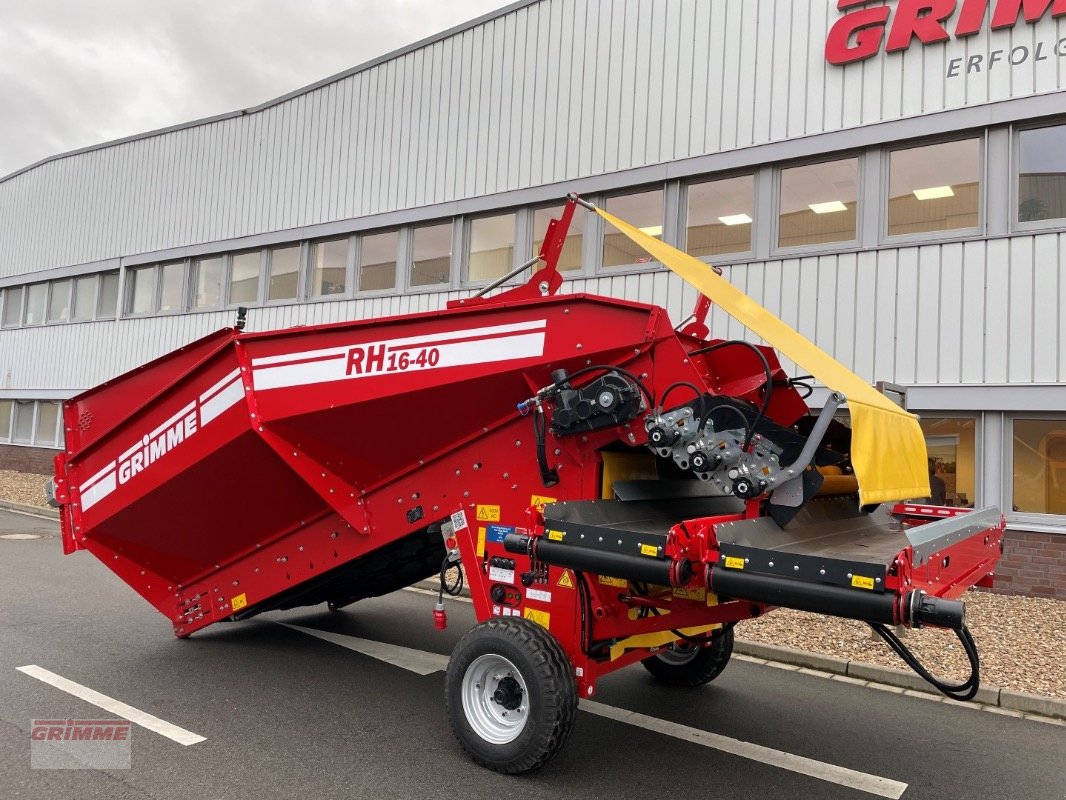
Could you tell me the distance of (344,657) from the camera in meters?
6.04

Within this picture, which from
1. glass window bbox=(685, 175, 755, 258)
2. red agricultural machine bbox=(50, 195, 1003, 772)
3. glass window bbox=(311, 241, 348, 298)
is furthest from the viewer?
glass window bbox=(311, 241, 348, 298)

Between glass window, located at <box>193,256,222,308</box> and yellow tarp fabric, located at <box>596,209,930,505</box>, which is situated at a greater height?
glass window, located at <box>193,256,222,308</box>

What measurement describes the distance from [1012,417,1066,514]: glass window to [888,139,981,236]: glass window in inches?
90.7

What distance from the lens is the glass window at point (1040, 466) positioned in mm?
8227

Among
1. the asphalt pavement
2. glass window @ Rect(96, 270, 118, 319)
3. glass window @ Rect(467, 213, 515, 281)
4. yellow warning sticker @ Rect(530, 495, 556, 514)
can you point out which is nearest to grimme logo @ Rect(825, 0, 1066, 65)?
glass window @ Rect(467, 213, 515, 281)

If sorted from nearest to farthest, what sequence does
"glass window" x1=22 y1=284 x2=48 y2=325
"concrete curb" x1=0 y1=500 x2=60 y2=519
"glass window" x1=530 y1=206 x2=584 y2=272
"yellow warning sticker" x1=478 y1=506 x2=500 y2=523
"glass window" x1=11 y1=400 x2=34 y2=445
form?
"yellow warning sticker" x1=478 y1=506 x2=500 y2=523 → "glass window" x1=530 y1=206 x2=584 y2=272 → "concrete curb" x1=0 y1=500 x2=60 y2=519 → "glass window" x1=11 y1=400 x2=34 y2=445 → "glass window" x1=22 y1=284 x2=48 y2=325

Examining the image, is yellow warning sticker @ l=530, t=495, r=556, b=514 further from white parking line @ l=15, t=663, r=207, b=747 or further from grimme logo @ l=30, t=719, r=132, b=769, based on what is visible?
grimme logo @ l=30, t=719, r=132, b=769

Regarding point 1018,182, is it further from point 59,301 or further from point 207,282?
point 59,301

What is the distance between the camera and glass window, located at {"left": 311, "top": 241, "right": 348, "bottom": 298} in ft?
48.4

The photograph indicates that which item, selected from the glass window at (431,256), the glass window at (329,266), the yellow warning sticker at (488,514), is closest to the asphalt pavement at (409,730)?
the yellow warning sticker at (488,514)

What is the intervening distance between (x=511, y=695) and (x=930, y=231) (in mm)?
7598

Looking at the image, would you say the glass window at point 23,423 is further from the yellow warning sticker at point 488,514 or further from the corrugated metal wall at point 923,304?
the yellow warning sticker at point 488,514

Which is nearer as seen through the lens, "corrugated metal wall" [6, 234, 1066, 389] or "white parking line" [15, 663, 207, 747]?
"white parking line" [15, 663, 207, 747]

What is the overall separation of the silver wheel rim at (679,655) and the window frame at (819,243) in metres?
5.90
